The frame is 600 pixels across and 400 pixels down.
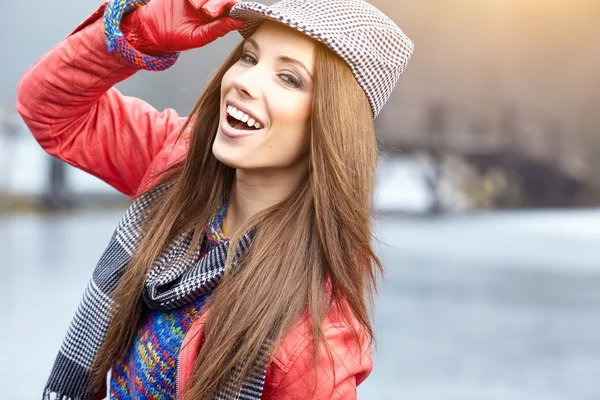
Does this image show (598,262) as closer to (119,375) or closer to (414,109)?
(414,109)

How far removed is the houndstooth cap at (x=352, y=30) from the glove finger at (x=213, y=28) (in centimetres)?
1

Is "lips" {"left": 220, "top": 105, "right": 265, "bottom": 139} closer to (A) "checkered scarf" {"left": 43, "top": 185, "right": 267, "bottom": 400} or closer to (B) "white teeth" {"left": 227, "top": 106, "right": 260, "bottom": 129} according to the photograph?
(B) "white teeth" {"left": 227, "top": 106, "right": 260, "bottom": 129}

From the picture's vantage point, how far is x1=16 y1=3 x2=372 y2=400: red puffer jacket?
112 centimetres

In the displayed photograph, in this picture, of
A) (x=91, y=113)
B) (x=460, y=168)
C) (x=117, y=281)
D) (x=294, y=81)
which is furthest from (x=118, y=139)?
(x=460, y=168)

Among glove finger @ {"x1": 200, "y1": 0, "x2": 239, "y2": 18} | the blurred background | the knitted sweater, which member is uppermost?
glove finger @ {"x1": 200, "y1": 0, "x2": 239, "y2": 18}

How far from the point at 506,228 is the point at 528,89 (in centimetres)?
99

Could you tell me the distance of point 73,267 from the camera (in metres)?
5.01

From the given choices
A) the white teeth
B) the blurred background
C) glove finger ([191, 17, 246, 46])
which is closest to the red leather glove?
glove finger ([191, 17, 246, 46])

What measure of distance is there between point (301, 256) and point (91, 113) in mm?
444

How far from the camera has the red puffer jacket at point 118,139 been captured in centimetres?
112

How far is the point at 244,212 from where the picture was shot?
1280 mm

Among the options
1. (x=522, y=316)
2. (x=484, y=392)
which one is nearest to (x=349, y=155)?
(x=484, y=392)

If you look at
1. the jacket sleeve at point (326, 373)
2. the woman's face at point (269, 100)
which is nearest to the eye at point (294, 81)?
the woman's face at point (269, 100)

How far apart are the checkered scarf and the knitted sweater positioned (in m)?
0.02
